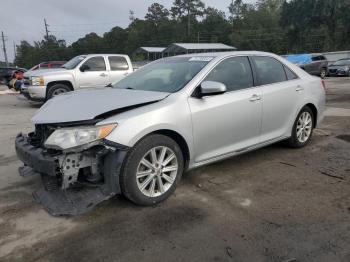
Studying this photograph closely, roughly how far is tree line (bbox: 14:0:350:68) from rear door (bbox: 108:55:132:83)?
49.5 meters

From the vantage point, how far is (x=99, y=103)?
13.1ft

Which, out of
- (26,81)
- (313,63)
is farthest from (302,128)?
(313,63)

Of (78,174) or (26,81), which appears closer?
(78,174)

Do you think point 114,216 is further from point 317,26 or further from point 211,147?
point 317,26

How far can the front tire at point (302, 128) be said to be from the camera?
5840mm

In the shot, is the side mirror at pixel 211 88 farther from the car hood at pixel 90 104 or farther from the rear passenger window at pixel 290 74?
the rear passenger window at pixel 290 74

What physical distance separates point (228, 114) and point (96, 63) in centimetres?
982

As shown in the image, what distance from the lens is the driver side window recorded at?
43.7ft

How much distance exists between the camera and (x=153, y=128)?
3887mm

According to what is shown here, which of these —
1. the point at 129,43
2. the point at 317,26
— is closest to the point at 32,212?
the point at 317,26

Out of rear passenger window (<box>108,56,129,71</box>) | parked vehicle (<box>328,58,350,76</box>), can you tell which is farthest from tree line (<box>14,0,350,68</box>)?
rear passenger window (<box>108,56,129,71</box>)

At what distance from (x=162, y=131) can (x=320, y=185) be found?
2.02m

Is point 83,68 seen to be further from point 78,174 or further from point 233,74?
point 78,174

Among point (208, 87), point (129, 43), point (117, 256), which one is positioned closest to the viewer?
point (117, 256)
